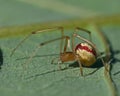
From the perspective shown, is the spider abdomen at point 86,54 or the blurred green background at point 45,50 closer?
the blurred green background at point 45,50

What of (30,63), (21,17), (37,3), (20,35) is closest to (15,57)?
(30,63)

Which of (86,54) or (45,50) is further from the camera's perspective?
(45,50)

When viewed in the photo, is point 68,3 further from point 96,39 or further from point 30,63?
point 30,63

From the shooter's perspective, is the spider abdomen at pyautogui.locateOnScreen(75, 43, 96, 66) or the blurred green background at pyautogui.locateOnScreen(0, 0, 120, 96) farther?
the spider abdomen at pyautogui.locateOnScreen(75, 43, 96, 66)
